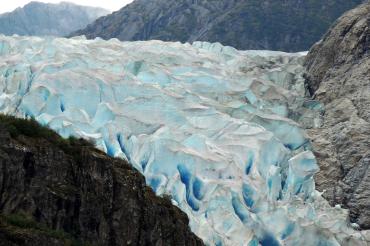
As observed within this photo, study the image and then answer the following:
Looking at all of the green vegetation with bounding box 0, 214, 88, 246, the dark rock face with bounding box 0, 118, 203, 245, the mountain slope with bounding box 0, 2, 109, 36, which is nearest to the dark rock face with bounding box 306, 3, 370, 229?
the dark rock face with bounding box 0, 118, 203, 245

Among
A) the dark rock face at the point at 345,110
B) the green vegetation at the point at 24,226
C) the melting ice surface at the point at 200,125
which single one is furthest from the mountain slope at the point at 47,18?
the green vegetation at the point at 24,226

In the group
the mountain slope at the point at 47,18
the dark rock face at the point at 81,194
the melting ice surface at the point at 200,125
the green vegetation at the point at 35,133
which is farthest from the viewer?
the mountain slope at the point at 47,18

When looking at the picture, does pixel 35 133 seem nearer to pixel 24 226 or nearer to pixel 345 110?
pixel 24 226

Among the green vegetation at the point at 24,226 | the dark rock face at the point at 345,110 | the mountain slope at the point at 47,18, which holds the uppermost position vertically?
the green vegetation at the point at 24,226

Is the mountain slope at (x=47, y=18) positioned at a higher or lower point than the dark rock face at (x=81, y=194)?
lower

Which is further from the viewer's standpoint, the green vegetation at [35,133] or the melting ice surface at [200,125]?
the melting ice surface at [200,125]

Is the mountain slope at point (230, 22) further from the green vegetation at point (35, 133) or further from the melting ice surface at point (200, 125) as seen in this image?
the green vegetation at point (35, 133)
